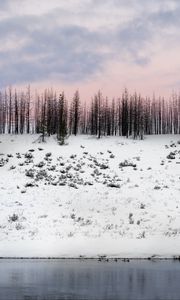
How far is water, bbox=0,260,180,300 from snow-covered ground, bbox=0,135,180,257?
4.29 meters

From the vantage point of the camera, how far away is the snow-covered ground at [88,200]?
106ft

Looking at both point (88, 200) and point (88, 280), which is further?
point (88, 200)

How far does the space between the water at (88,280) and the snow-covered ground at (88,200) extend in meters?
4.29

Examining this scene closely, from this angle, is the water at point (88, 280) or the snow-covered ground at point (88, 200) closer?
the water at point (88, 280)

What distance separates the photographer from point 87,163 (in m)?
59.0

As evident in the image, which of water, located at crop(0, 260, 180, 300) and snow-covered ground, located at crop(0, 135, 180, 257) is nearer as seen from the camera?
water, located at crop(0, 260, 180, 300)

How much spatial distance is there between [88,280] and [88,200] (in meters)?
22.8

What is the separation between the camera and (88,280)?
67.8ft

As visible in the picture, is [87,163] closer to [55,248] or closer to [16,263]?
[55,248]

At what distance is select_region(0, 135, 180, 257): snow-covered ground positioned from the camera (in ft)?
106

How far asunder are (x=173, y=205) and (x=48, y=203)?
9736mm

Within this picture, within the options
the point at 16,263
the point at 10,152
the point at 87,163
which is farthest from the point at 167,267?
the point at 10,152

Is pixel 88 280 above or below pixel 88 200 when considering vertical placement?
below

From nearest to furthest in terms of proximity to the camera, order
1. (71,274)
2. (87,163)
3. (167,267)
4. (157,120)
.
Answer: (71,274), (167,267), (87,163), (157,120)
